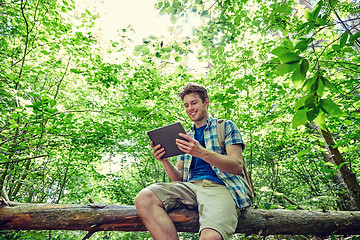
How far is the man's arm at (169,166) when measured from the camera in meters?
2.08

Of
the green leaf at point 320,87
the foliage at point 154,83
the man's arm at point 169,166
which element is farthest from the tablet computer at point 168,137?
the green leaf at point 320,87

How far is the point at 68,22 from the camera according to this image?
4.61 metres

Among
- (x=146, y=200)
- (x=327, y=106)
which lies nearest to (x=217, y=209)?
(x=146, y=200)

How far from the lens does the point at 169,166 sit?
7.45 feet

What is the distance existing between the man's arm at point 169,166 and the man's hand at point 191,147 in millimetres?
326

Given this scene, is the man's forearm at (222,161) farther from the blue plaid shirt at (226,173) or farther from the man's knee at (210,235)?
the man's knee at (210,235)

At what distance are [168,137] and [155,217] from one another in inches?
31.1

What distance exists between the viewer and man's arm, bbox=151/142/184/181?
208 centimetres

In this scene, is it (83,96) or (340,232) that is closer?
(340,232)

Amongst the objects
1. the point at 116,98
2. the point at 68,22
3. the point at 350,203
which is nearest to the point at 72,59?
the point at 68,22

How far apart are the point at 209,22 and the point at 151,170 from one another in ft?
22.8

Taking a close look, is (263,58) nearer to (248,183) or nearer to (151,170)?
(248,183)

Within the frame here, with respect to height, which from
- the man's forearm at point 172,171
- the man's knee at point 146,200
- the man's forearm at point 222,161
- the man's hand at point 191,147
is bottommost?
the man's knee at point 146,200

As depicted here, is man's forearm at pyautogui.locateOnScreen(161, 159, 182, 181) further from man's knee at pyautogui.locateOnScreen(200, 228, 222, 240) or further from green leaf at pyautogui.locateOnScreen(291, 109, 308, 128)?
green leaf at pyautogui.locateOnScreen(291, 109, 308, 128)
